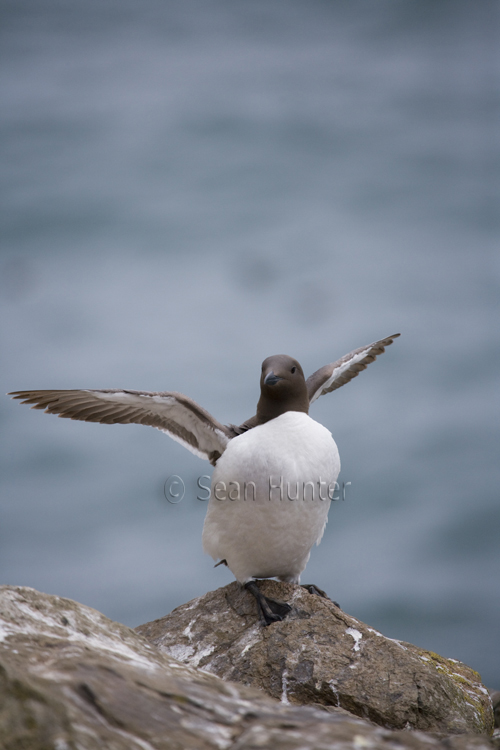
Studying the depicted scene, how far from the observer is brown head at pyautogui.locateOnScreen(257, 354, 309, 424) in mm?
6270

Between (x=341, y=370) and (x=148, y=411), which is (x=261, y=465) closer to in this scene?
(x=148, y=411)

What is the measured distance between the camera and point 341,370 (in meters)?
7.78

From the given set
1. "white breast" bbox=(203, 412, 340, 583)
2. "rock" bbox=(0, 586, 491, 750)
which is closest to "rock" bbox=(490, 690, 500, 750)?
"white breast" bbox=(203, 412, 340, 583)

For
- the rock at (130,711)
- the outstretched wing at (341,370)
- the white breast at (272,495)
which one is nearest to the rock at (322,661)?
the white breast at (272,495)

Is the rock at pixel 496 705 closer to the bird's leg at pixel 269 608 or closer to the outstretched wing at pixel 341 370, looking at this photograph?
the bird's leg at pixel 269 608

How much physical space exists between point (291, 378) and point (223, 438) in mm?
950

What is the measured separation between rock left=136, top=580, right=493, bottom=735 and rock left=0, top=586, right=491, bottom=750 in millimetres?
2180

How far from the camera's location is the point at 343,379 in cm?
813

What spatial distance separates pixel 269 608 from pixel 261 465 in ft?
4.32

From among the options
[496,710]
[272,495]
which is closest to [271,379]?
[272,495]

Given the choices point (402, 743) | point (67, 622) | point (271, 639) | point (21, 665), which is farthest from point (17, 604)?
point (271, 639)

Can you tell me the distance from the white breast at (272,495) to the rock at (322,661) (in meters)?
0.37

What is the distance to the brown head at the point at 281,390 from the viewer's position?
6.27 metres

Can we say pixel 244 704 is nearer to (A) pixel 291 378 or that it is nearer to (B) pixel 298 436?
(B) pixel 298 436
